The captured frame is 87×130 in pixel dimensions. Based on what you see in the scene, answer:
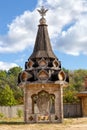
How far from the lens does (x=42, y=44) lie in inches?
1212

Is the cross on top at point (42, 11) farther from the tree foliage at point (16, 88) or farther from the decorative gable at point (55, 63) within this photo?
the tree foliage at point (16, 88)

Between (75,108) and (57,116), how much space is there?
20.5 metres

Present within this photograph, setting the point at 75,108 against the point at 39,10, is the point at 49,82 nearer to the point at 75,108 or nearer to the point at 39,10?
the point at 39,10

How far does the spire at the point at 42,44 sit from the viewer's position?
30281 millimetres

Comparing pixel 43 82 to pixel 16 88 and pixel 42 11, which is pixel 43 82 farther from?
pixel 16 88

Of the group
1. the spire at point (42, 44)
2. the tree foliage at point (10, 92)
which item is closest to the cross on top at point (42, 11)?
the spire at point (42, 44)

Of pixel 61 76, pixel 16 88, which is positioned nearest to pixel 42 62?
pixel 61 76

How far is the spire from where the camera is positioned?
3028cm

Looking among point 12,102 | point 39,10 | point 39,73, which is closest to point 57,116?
point 39,73

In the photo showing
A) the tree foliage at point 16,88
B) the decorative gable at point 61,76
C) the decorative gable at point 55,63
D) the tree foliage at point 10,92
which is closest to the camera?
the decorative gable at point 61,76

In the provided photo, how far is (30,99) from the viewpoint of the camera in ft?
97.0

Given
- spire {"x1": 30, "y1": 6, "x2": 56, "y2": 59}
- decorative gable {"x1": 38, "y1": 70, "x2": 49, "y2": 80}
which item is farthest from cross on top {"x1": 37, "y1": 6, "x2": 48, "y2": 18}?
decorative gable {"x1": 38, "y1": 70, "x2": 49, "y2": 80}

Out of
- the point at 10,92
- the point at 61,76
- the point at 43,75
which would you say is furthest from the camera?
the point at 10,92

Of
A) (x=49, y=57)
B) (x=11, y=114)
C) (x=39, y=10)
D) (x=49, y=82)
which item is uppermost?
(x=39, y=10)
